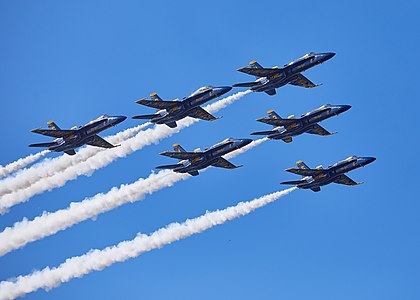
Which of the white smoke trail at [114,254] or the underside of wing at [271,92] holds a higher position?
the underside of wing at [271,92]

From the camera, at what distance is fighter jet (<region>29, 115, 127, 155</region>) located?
140 m

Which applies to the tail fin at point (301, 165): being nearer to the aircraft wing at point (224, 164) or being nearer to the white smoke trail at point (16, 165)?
the aircraft wing at point (224, 164)

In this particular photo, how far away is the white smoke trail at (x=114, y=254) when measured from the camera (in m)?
140

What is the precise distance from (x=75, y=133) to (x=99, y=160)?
9438 millimetres

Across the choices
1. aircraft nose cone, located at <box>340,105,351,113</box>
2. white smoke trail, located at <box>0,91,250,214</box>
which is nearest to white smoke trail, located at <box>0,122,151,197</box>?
white smoke trail, located at <box>0,91,250,214</box>

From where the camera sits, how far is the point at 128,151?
150 metres

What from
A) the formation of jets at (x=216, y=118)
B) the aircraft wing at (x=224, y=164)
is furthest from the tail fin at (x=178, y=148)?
the aircraft wing at (x=224, y=164)

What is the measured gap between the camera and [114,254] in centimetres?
14238

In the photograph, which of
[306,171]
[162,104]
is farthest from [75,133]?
[306,171]

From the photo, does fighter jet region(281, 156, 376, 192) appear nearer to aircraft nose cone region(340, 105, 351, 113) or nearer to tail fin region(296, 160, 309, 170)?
tail fin region(296, 160, 309, 170)

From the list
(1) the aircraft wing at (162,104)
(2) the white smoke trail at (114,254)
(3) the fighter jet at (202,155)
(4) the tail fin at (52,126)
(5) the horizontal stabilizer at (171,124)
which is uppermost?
(4) the tail fin at (52,126)

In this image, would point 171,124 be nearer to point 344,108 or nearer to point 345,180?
point 344,108

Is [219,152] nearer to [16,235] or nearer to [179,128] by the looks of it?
[179,128]

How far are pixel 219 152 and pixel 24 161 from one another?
23989 millimetres
